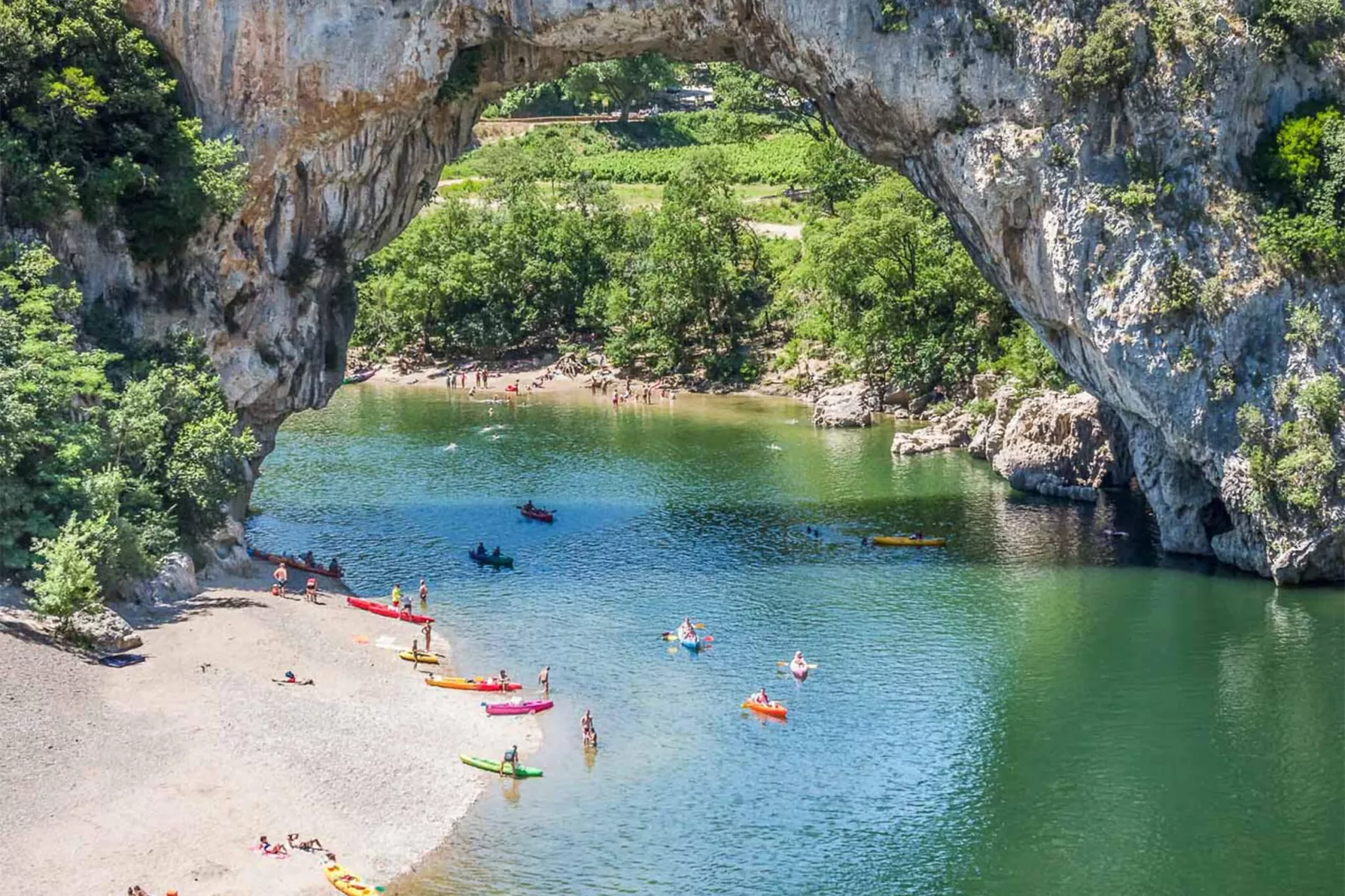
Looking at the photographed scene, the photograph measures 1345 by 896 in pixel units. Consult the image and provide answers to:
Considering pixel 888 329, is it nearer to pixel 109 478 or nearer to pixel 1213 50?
pixel 1213 50

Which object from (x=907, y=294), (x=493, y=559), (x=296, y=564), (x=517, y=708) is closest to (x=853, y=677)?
(x=517, y=708)

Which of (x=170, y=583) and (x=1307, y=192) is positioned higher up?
(x=1307, y=192)

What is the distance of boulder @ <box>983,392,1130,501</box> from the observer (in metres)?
78.1

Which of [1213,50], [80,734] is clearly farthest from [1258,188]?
[80,734]

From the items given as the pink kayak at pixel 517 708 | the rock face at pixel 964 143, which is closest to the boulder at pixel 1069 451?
the rock face at pixel 964 143

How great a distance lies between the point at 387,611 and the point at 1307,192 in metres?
34.7

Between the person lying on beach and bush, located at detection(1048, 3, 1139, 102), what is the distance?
120 feet

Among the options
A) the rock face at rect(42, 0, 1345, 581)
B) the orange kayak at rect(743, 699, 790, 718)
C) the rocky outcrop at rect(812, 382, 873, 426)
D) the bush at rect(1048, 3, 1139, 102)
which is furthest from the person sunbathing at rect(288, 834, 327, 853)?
the rocky outcrop at rect(812, 382, 873, 426)

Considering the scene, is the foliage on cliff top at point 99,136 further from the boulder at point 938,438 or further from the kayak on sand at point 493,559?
the boulder at point 938,438

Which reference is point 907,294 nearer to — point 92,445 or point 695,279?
point 695,279

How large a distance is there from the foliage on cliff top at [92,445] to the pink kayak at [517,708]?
12.2 meters

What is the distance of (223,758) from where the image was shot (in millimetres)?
46219

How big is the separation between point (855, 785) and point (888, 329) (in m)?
50.4

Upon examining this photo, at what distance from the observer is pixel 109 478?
54.1 meters
